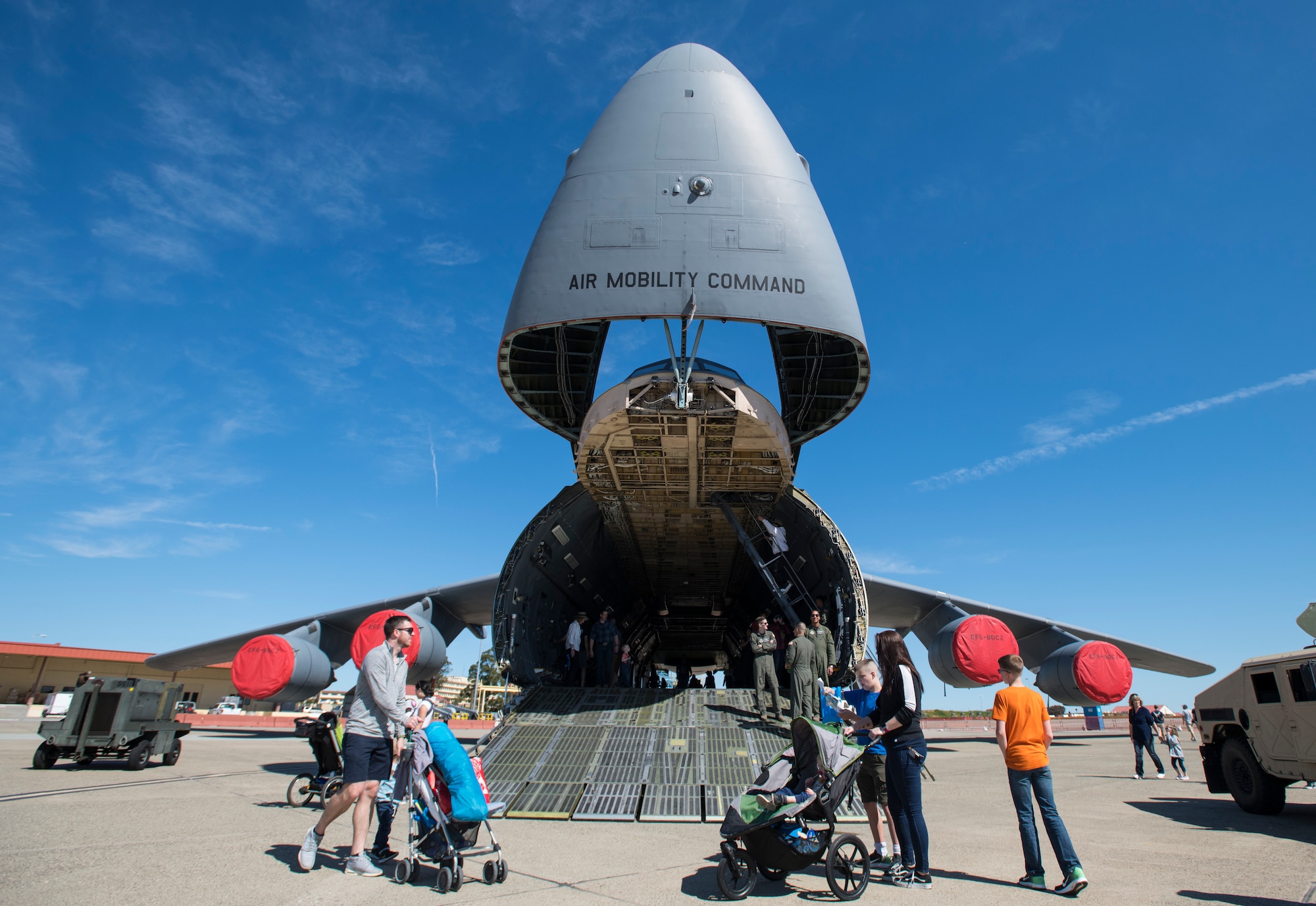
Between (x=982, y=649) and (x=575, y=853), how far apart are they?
630cm

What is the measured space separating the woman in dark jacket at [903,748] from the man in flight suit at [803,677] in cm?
384

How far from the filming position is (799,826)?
409cm

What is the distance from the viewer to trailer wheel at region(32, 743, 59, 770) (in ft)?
29.5

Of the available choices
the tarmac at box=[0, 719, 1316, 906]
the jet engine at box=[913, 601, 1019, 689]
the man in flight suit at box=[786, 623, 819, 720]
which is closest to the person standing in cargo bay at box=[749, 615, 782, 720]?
the man in flight suit at box=[786, 623, 819, 720]

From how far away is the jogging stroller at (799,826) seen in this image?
3.89 metres

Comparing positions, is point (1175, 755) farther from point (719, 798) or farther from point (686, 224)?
point (686, 224)

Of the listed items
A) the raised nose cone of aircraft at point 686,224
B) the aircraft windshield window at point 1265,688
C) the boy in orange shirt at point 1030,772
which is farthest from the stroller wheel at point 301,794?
the aircraft windshield window at point 1265,688

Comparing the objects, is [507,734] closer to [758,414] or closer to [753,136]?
[758,414]

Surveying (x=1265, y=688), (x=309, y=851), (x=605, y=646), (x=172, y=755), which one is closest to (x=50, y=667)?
(x=172, y=755)

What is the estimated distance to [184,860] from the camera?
13.9 feet

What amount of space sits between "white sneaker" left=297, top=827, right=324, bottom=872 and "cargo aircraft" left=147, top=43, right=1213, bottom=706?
44.9 inches

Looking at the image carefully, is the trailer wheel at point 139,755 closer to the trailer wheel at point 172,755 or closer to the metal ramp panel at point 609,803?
the trailer wheel at point 172,755

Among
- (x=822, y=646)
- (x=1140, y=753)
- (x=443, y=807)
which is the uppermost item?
(x=822, y=646)

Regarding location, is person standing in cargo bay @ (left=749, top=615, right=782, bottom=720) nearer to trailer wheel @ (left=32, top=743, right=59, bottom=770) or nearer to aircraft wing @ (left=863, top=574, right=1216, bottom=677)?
aircraft wing @ (left=863, top=574, right=1216, bottom=677)
